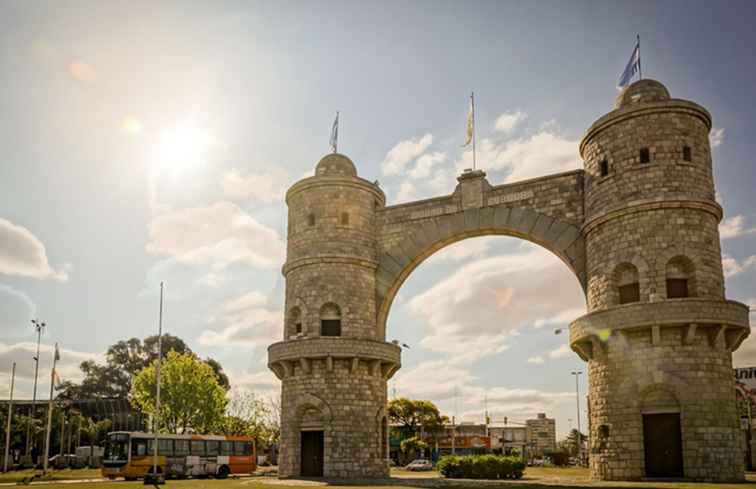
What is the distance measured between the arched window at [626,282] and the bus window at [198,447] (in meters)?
25.1

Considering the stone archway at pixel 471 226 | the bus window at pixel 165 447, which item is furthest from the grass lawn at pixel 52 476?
the stone archway at pixel 471 226

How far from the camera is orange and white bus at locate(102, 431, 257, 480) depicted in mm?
36438

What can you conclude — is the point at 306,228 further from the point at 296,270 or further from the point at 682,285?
the point at 682,285

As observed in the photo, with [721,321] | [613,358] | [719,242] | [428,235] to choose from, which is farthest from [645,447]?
[428,235]

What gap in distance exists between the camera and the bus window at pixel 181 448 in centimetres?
3819

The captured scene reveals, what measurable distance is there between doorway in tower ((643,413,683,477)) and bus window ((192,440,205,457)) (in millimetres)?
24938

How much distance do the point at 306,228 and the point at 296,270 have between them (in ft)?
7.01

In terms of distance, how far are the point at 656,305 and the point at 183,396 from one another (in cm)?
3837

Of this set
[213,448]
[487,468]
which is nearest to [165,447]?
[213,448]

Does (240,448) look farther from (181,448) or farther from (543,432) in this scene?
(543,432)

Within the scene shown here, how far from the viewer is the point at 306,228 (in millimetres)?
34344

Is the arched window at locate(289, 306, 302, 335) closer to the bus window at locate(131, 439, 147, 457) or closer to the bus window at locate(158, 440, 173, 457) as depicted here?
the bus window at locate(158, 440, 173, 457)

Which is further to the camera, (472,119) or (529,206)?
(472,119)

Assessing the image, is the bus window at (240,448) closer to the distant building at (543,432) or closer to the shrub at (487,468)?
the shrub at (487,468)
